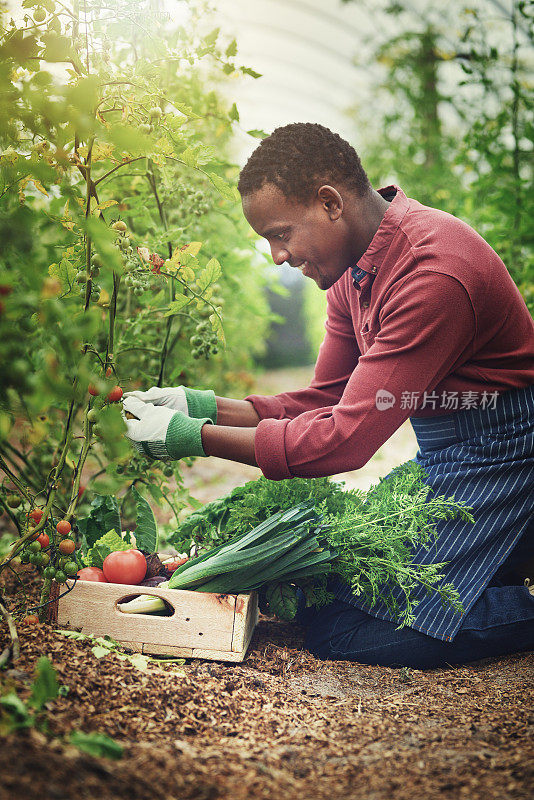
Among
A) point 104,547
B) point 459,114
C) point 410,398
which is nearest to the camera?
point 410,398

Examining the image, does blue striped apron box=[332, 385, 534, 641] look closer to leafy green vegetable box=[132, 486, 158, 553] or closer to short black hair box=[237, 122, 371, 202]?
leafy green vegetable box=[132, 486, 158, 553]

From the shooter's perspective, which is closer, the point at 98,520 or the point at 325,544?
the point at 325,544

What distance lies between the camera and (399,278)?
187cm

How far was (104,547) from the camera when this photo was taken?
77.9 inches

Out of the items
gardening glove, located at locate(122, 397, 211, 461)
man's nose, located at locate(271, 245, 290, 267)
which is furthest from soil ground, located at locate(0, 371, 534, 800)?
man's nose, located at locate(271, 245, 290, 267)

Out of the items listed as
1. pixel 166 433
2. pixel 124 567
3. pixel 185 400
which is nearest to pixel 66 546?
pixel 124 567

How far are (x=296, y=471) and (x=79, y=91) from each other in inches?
Answer: 42.1

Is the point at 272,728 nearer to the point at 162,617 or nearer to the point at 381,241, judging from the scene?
the point at 162,617

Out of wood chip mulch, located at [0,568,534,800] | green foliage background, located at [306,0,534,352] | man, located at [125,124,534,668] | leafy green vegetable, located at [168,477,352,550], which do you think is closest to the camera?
wood chip mulch, located at [0,568,534,800]

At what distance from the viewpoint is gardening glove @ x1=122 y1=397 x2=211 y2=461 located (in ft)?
5.92

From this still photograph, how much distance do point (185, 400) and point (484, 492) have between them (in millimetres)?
955

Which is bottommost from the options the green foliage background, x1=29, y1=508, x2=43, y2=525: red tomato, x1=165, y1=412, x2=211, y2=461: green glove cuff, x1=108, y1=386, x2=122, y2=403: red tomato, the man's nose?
x1=29, y1=508, x2=43, y2=525: red tomato

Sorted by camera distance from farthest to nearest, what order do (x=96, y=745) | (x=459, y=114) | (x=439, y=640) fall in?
(x=459, y=114) → (x=439, y=640) → (x=96, y=745)

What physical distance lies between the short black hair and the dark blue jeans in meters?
1.26
